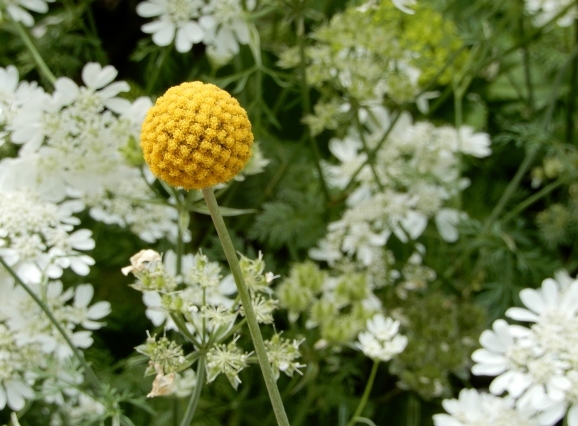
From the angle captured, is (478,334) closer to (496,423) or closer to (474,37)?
(496,423)

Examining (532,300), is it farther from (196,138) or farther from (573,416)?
(196,138)

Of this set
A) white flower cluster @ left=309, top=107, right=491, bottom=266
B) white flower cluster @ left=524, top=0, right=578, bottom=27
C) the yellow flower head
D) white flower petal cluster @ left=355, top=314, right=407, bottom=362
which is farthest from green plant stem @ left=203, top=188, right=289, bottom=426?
white flower cluster @ left=524, top=0, right=578, bottom=27

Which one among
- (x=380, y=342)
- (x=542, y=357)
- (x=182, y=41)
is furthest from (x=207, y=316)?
(x=182, y=41)

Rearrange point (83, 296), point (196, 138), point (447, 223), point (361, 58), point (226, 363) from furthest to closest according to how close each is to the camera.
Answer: point (447, 223), point (361, 58), point (83, 296), point (226, 363), point (196, 138)

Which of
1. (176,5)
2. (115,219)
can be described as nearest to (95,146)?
(115,219)

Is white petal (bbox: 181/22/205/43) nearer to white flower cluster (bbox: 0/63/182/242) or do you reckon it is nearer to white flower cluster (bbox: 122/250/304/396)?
white flower cluster (bbox: 0/63/182/242)
